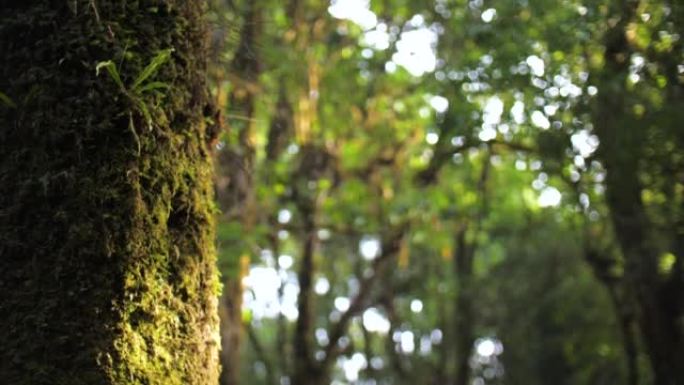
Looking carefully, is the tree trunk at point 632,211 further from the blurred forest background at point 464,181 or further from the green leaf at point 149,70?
the green leaf at point 149,70

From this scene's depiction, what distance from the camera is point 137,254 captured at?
214 cm

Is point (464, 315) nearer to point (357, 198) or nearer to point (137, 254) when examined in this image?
point (357, 198)

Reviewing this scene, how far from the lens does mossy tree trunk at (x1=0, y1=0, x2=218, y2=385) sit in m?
2.03

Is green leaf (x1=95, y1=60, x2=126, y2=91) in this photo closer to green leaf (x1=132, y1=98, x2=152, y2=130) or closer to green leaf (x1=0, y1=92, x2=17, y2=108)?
green leaf (x1=132, y1=98, x2=152, y2=130)

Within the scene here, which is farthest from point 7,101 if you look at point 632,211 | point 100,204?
point 632,211

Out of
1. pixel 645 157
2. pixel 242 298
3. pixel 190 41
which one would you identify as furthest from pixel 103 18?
pixel 242 298

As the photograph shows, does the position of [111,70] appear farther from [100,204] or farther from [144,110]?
[100,204]

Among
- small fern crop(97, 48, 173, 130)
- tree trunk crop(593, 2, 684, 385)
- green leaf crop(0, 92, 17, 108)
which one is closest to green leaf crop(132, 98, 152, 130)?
small fern crop(97, 48, 173, 130)

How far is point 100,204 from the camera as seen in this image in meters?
2.12

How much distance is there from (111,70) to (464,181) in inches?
406

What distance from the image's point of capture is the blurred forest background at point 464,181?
22.8ft

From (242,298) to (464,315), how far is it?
8.39 m

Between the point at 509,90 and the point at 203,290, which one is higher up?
Result: the point at 509,90

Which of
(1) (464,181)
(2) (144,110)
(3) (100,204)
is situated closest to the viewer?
(3) (100,204)
